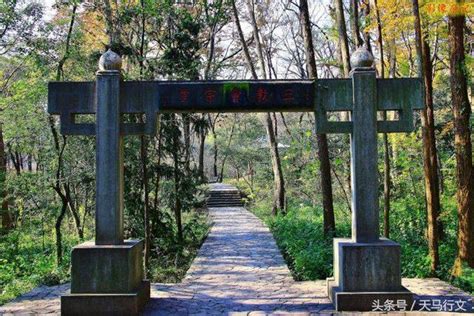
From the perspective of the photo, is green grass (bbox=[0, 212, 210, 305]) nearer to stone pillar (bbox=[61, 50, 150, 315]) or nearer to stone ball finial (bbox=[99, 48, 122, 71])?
stone pillar (bbox=[61, 50, 150, 315])

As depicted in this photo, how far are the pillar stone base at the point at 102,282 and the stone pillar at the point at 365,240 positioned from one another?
2886 millimetres

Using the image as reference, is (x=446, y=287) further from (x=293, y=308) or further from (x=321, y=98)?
(x=321, y=98)

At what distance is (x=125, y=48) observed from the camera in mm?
10453

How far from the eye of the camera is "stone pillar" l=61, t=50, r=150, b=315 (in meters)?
5.95

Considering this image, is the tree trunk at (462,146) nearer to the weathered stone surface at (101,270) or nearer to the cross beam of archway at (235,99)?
the cross beam of archway at (235,99)

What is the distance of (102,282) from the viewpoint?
6016 mm

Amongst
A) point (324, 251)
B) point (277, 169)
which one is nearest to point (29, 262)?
point (324, 251)

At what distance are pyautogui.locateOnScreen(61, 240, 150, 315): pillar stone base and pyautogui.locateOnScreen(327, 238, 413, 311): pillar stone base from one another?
9.46ft

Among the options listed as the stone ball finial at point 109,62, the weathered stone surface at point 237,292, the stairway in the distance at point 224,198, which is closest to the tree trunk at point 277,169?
the weathered stone surface at point 237,292

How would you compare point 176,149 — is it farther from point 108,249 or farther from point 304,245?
point 108,249

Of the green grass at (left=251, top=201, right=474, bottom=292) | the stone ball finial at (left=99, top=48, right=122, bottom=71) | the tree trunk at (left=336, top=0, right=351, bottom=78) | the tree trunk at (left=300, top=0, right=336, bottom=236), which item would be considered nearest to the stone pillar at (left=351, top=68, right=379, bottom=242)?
the green grass at (left=251, top=201, right=474, bottom=292)

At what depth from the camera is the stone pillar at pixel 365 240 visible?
598 cm

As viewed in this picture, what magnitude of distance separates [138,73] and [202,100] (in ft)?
14.6

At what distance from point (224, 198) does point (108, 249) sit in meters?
20.6
